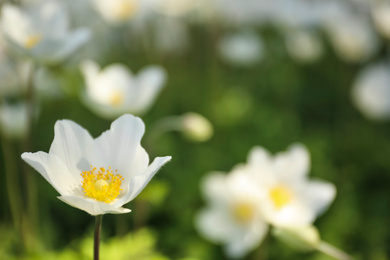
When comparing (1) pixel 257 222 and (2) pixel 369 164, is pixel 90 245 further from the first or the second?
(2) pixel 369 164

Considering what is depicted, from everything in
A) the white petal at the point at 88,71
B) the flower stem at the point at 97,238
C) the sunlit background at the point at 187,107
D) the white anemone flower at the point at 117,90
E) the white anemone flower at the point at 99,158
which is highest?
the white anemone flower at the point at 99,158

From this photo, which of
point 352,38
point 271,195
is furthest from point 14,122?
point 352,38

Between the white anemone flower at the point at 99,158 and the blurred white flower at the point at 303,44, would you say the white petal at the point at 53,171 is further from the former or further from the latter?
the blurred white flower at the point at 303,44

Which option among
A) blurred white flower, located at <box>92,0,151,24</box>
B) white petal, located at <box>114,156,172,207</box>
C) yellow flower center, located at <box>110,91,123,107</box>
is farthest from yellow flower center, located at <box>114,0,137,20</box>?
white petal, located at <box>114,156,172,207</box>

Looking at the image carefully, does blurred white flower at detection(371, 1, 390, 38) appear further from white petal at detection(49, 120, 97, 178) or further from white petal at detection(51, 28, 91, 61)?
white petal at detection(49, 120, 97, 178)

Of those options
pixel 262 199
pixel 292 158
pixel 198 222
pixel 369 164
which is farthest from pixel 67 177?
pixel 369 164

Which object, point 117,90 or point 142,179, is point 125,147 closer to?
point 142,179

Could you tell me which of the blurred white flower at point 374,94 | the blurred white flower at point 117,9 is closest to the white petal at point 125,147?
the blurred white flower at point 117,9
